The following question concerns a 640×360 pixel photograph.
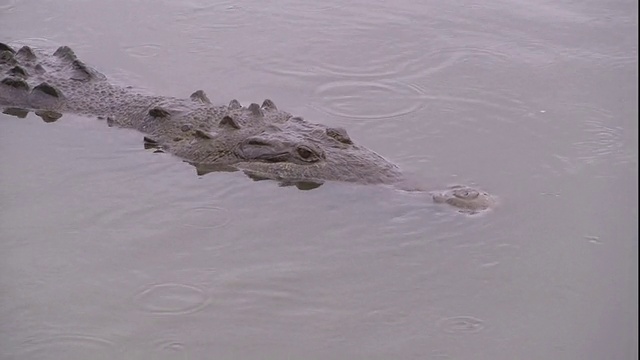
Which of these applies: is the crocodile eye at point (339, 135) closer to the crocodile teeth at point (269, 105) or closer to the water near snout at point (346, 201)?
the water near snout at point (346, 201)

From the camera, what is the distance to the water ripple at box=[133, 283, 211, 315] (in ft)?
22.8

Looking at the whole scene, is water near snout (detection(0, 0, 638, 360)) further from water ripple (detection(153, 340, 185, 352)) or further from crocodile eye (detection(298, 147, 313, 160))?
crocodile eye (detection(298, 147, 313, 160))

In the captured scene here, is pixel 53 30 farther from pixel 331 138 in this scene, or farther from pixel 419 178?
pixel 419 178

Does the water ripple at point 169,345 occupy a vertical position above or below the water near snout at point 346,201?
below

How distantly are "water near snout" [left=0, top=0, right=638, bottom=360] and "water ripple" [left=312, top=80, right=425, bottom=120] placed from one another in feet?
0.10

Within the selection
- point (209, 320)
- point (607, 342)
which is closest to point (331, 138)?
point (209, 320)

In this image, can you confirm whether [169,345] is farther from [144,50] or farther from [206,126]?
[144,50]

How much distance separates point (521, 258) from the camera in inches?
305

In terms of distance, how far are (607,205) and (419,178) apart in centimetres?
165

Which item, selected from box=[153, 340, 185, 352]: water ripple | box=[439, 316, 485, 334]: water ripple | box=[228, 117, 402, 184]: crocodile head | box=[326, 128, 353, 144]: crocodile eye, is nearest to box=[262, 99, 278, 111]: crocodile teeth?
box=[228, 117, 402, 184]: crocodile head

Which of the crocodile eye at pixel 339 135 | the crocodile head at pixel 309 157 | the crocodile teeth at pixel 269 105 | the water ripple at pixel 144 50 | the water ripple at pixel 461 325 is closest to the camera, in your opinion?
the water ripple at pixel 461 325

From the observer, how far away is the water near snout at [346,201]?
6773 millimetres

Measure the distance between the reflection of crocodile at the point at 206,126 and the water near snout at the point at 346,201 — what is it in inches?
7.6

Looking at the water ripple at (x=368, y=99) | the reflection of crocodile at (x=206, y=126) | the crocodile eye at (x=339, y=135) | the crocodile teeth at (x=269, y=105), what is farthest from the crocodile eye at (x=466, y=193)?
the crocodile teeth at (x=269, y=105)
